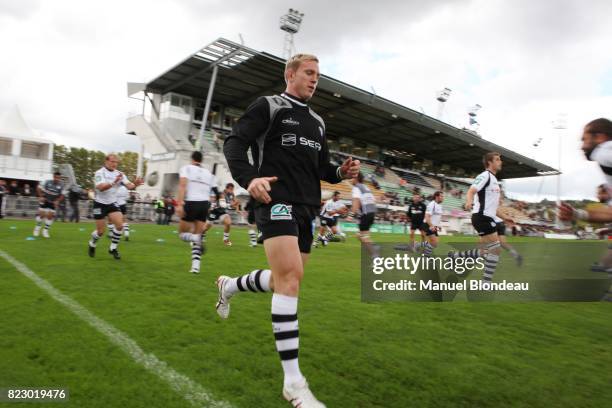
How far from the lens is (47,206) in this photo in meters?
12.5

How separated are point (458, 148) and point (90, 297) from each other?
54085 millimetres

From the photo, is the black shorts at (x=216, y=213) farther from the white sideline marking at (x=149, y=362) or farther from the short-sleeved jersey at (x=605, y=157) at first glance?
the short-sleeved jersey at (x=605, y=157)

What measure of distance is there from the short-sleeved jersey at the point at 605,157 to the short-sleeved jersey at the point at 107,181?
748 centimetres

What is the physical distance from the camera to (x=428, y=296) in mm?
5535

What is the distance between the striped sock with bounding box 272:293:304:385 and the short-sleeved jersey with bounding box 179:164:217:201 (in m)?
5.39

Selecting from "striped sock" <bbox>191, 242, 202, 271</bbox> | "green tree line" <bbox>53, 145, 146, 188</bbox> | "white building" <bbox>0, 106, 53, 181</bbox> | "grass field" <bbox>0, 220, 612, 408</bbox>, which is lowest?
"grass field" <bbox>0, 220, 612, 408</bbox>

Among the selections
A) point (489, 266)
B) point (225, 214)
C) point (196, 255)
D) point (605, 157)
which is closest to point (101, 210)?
point (196, 255)

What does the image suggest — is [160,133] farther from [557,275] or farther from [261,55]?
[557,275]

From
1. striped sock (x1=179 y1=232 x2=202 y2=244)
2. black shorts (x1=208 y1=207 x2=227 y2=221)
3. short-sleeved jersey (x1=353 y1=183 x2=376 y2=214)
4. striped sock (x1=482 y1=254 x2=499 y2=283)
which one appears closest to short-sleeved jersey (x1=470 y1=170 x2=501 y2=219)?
striped sock (x1=482 y1=254 x2=499 y2=283)

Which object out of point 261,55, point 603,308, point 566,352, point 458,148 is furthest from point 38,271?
point 458,148

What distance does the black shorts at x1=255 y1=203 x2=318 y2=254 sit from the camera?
8.84ft

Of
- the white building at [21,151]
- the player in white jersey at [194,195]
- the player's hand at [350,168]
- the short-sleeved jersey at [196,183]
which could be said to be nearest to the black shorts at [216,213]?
the player in white jersey at [194,195]

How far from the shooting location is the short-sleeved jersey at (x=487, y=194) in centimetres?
674

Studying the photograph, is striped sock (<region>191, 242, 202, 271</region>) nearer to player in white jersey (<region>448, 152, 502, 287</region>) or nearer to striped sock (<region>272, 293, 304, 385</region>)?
player in white jersey (<region>448, 152, 502, 287</region>)
